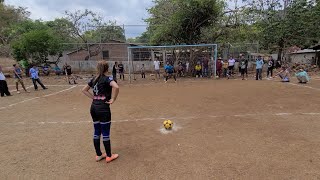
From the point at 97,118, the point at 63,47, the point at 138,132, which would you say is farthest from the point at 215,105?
the point at 63,47

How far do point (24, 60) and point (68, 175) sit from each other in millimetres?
21635

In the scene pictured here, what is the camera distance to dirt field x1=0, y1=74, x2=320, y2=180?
13.6ft

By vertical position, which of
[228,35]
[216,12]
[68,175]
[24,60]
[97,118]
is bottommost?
[68,175]

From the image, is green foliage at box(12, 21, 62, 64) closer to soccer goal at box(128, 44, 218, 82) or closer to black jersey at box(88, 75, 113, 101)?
soccer goal at box(128, 44, 218, 82)

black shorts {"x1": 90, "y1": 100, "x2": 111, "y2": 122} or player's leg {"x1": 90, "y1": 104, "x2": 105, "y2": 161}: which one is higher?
black shorts {"x1": 90, "y1": 100, "x2": 111, "y2": 122}

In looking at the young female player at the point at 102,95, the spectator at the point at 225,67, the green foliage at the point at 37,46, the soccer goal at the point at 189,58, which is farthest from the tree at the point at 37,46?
the young female player at the point at 102,95

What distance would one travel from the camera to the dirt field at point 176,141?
163 inches

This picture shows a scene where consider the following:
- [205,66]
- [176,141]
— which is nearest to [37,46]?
[205,66]

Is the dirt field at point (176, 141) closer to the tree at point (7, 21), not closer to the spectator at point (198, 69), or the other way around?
the spectator at point (198, 69)

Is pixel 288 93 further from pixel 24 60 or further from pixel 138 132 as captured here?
pixel 24 60

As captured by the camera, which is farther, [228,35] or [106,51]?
[106,51]

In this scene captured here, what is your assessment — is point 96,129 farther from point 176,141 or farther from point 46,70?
point 46,70

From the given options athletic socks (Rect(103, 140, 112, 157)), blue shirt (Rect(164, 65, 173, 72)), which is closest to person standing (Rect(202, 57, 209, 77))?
blue shirt (Rect(164, 65, 173, 72))

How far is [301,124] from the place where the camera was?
6.34m
